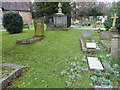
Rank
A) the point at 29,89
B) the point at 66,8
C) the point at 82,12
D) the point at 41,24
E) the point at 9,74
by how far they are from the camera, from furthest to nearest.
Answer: the point at 82,12, the point at 66,8, the point at 41,24, the point at 9,74, the point at 29,89

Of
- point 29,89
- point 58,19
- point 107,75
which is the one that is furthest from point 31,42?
point 58,19

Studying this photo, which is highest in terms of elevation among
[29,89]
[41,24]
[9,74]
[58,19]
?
[58,19]

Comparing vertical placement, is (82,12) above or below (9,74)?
above

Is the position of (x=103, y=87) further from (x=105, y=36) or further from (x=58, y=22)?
(x=58, y=22)

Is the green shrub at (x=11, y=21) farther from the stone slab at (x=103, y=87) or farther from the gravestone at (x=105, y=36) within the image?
the stone slab at (x=103, y=87)

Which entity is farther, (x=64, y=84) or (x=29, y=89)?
(x=64, y=84)

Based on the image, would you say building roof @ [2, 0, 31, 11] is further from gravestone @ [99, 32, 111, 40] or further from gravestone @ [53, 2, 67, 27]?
gravestone @ [99, 32, 111, 40]

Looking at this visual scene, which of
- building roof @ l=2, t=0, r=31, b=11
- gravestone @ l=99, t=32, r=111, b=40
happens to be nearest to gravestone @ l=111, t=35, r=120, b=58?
gravestone @ l=99, t=32, r=111, b=40

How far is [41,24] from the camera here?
31.1ft

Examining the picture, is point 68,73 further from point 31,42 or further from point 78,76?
point 31,42

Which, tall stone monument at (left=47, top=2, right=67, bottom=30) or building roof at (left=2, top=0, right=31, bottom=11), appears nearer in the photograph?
tall stone monument at (left=47, top=2, right=67, bottom=30)

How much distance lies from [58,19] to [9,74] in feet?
39.8

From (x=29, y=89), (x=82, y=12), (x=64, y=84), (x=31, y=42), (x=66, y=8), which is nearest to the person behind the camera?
(x=29, y=89)

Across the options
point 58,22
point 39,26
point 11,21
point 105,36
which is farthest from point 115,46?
point 11,21
